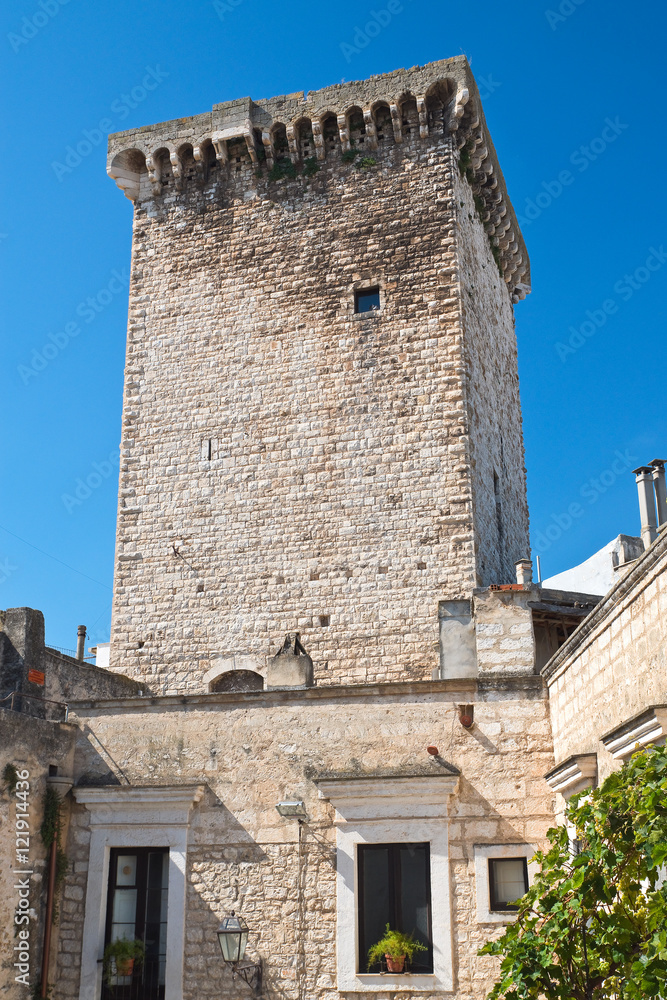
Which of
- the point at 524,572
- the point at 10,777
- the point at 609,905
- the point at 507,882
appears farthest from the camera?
the point at 524,572

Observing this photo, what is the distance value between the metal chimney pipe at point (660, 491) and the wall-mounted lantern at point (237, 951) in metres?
5.06

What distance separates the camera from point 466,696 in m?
9.10

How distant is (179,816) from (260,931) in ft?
4.22

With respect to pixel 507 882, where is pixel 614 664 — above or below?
above

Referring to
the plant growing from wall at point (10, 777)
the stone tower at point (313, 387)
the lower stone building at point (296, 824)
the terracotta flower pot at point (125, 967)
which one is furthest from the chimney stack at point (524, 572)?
the plant growing from wall at point (10, 777)

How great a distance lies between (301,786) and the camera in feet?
30.2

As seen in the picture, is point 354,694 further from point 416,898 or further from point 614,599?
point 614,599

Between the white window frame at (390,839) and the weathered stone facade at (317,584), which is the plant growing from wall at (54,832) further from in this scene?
the white window frame at (390,839)

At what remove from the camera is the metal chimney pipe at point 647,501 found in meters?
8.10

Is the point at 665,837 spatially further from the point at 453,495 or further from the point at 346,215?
the point at 346,215

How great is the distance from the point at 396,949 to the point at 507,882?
1.11 m

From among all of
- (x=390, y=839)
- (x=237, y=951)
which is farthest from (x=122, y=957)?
(x=390, y=839)

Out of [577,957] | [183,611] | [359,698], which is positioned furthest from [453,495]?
[577,957]

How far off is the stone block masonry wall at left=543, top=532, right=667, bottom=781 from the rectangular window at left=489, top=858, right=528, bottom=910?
3.24ft
